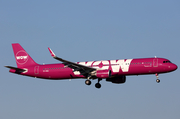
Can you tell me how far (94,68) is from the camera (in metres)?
62.4

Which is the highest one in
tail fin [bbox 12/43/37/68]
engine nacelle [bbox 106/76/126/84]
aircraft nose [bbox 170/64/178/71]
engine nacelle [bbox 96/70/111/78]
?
tail fin [bbox 12/43/37/68]

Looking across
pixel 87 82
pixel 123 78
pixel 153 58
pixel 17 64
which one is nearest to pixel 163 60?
pixel 153 58

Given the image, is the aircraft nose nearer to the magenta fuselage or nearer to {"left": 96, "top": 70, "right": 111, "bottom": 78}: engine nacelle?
the magenta fuselage

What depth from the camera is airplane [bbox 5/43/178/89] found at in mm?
59500

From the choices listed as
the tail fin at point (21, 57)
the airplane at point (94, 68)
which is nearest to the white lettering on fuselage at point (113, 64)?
the airplane at point (94, 68)

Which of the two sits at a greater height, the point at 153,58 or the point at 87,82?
the point at 153,58

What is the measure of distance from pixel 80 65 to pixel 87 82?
434 cm

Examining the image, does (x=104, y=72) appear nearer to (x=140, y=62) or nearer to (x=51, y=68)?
(x=140, y=62)

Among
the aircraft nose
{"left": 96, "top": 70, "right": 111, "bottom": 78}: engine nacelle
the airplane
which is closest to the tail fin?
the airplane

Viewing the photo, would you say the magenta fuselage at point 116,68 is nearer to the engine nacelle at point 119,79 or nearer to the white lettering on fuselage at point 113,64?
the white lettering on fuselage at point 113,64

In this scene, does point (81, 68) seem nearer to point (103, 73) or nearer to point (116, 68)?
point (103, 73)

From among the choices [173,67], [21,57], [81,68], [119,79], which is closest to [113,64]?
[81,68]

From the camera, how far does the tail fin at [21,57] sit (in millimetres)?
69688

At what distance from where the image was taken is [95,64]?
2493 inches
